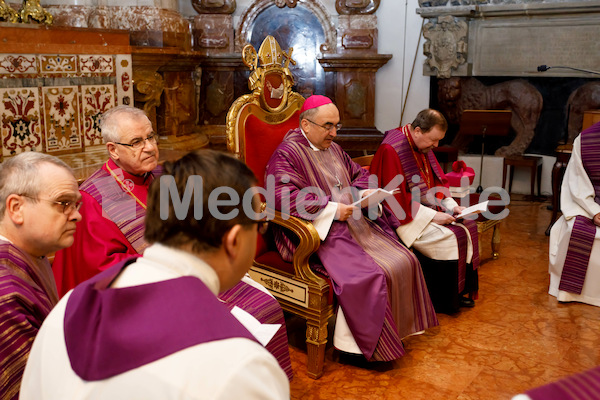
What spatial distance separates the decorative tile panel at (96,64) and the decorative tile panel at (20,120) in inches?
20.4

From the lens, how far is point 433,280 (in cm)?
432

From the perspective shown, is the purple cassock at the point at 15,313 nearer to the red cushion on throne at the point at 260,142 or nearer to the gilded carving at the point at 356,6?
the red cushion on throne at the point at 260,142

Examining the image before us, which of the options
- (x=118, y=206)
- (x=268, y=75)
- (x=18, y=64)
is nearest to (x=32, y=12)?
(x=18, y=64)

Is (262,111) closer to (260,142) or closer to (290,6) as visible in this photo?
(260,142)

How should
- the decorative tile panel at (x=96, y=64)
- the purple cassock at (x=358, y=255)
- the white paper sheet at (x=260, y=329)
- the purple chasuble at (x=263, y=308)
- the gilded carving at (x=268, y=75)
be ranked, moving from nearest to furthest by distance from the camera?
the white paper sheet at (x=260, y=329)
the purple chasuble at (x=263, y=308)
the purple cassock at (x=358, y=255)
the gilded carving at (x=268, y=75)
the decorative tile panel at (x=96, y=64)

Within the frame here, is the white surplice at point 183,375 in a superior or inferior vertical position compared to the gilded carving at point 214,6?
inferior

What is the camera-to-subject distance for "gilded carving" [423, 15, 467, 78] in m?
7.81

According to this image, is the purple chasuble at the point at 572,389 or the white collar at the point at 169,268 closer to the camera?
the purple chasuble at the point at 572,389

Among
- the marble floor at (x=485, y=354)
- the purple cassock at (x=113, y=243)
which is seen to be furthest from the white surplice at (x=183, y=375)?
the marble floor at (x=485, y=354)

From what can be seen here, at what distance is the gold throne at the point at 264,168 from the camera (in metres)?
3.47

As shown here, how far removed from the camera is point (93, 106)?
17.5 feet

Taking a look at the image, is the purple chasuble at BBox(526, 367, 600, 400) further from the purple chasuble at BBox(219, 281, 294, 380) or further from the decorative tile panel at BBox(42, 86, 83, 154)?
the decorative tile panel at BBox(42, 86, 83, 154)

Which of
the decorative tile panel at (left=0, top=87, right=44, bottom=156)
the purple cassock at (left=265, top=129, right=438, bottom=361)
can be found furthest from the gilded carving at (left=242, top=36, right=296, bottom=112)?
the decorative tile panel at (left=0, top=87, right=44, bottom=156)

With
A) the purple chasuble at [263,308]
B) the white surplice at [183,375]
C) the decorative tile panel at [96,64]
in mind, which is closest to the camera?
the white surplice at [183,375]
